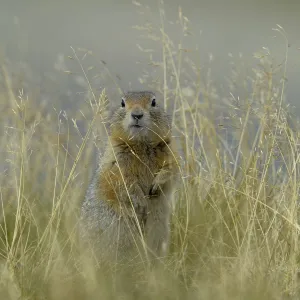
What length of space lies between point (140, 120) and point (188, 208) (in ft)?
2.41

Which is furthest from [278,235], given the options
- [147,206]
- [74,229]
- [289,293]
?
[74,229]

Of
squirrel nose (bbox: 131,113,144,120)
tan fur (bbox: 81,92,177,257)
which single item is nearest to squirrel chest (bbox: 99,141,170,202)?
tan fur (bbox: 81,92,177,257)

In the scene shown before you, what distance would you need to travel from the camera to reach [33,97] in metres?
7.33

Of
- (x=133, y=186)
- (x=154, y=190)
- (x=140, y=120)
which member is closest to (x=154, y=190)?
(x=154, y=190)

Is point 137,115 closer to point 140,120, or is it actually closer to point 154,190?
point 140,120

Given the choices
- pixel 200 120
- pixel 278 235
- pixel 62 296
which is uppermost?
pixel 200 120

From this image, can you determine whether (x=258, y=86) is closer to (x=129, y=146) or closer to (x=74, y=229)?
(x=129, y=146)

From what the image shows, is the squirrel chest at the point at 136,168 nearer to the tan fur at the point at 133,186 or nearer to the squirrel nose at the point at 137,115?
the tan fur at the point at 133,186

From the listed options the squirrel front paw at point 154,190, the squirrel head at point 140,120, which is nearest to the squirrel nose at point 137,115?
the squirrel head at point 140,120

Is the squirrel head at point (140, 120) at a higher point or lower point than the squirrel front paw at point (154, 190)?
higher

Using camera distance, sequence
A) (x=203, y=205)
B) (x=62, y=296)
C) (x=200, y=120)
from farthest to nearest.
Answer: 1. (x=200, y=120)
2. (x=203, y=205)
3. (x=62, y=296)

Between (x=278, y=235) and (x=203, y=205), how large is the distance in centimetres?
128

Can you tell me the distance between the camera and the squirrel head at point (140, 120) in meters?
5.70

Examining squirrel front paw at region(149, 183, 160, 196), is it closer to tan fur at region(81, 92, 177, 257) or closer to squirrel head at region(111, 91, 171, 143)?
tan fur at region(81, 92, 177, 257)
